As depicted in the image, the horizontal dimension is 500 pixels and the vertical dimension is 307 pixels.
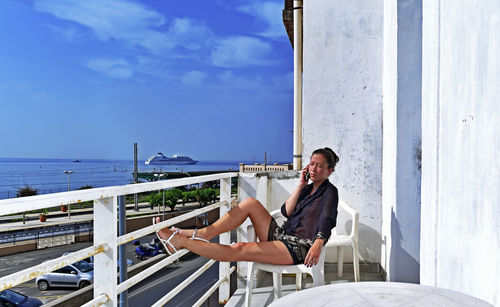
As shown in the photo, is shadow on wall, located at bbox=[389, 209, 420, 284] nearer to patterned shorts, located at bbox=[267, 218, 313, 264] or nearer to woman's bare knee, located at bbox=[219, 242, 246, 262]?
patterned shorts, located at bbox=[267, 218, 313, 264]

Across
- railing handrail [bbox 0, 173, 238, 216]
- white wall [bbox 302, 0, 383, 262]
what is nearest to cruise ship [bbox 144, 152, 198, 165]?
white wall [bbox 302, 0, 383, 262]

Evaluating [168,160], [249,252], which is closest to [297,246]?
[249,252]

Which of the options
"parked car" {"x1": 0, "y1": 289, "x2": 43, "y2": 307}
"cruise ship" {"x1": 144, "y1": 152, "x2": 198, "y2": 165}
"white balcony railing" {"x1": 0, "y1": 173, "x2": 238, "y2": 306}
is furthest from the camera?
"cruise ship" {"x1": 144, "y1": 152, "x2": 198, "y2": 165}

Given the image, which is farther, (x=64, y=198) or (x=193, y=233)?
(x=193, y=233)

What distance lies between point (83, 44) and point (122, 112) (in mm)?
25533

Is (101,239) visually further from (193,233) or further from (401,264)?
(401,264)

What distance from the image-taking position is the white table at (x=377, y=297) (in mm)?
725

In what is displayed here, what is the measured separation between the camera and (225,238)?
247 cm

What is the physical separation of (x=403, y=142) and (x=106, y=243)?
2107mm

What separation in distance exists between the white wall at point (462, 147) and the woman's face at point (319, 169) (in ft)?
1.98

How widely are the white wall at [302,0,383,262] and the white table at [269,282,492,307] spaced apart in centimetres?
242

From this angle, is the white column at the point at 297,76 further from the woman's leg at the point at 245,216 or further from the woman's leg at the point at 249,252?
the woman's leg at the point at 249,252

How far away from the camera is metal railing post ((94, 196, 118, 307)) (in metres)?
1.23

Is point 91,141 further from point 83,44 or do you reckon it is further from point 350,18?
point 350,18
